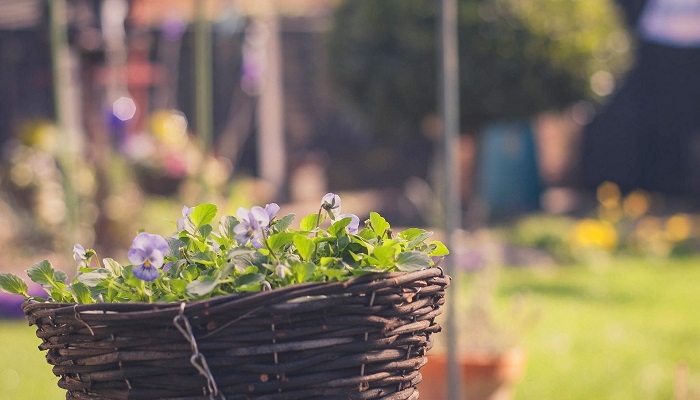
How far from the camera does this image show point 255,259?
4.00ft

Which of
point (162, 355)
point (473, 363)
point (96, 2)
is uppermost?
point (96, 2)

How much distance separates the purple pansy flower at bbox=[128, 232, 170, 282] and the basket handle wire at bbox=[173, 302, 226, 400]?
96mm

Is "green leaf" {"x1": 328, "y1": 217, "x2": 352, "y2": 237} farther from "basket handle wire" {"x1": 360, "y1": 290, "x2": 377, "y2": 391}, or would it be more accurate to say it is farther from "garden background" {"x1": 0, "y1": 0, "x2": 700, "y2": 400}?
"garden background" {"x1": 0, "y1": 0, "x2": 700, "y2": 400}

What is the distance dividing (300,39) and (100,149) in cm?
485

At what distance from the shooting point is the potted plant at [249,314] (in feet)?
3.69

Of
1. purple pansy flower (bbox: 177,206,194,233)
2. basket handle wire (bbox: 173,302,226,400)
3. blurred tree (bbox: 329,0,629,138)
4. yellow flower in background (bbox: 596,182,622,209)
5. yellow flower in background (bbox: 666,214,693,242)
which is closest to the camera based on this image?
basket handle wire (bbox: 173,302,226,400)

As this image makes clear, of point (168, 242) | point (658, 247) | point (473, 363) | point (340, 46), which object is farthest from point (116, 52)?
point (168, 242)

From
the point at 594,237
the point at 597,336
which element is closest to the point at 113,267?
the point at 597,336

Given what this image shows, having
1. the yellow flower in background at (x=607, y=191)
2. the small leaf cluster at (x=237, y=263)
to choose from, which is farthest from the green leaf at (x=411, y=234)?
the yellow flower in background at (x=607, y=191)

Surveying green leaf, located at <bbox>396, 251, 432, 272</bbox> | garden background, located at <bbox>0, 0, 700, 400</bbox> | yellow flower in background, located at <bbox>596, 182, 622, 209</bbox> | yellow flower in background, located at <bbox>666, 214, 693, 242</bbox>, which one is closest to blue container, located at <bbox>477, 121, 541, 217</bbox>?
garden background, located at <bbox>0, 0, 700, 400</bbox>

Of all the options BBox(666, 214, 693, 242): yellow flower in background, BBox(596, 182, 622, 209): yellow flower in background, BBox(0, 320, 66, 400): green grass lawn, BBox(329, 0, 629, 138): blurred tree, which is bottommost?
BBox(596, 182, 622, 209): yellow flower in background

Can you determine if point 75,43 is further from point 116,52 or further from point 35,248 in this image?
point 35,248

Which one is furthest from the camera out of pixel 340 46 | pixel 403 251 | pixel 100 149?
pixel 340 46

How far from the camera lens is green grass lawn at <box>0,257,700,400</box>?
4484 mm
